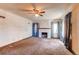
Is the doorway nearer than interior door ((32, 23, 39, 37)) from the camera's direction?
Yes

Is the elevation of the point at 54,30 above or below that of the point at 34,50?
above

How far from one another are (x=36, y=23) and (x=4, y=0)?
1158 centimetres

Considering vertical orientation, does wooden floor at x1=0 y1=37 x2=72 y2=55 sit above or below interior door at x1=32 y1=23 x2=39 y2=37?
below

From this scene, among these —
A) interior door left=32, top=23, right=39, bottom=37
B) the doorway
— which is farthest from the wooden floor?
interior door left=32, top=23, right=39, bottom=37

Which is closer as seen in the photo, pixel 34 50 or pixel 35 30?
pixel 34 50

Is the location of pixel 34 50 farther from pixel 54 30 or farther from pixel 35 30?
pixel 35 30

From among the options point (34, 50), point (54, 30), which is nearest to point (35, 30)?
point (54, 30)

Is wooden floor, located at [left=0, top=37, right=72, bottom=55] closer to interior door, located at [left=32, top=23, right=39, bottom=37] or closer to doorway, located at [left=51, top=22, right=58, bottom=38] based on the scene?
doorway, located at [left=51, top=22, right=58, bottom=38]

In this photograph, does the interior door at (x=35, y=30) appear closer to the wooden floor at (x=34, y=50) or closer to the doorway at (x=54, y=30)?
the doorway at (x=54, y=30)

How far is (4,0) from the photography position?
2.59 meters

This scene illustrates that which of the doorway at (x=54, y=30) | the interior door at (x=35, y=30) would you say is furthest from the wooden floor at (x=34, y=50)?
the interior door at (x=35, y=30)

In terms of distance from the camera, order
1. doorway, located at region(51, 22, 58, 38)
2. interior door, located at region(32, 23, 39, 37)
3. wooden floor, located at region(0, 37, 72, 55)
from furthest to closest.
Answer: interior door, located at region(32, 23, 39, 37) < doorway, located at region(51, 22, 58, 38) < wooden floor, located at region(0, 37, 72, 55)

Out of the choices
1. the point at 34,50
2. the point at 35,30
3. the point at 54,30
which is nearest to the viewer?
the point at 34,50
